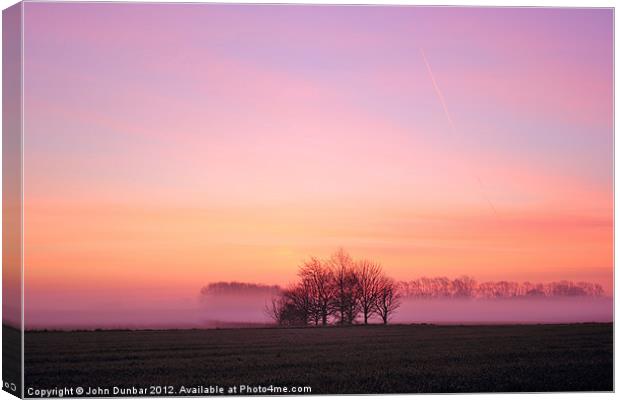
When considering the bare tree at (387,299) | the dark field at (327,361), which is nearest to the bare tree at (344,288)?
the bare tree at (387,299)

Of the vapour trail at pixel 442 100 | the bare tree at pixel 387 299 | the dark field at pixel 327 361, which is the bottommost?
the dark field at pixel 327 361

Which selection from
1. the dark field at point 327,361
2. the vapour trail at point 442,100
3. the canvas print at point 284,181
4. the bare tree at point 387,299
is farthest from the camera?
the bare tree at point 387,299

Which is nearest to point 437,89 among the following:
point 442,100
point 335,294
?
point 442,100

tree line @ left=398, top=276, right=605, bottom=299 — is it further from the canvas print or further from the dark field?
the dark field

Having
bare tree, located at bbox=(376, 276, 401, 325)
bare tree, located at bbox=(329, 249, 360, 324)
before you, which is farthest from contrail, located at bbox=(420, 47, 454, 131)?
bare tree, located at bbox=(376, 276, 401, 325)

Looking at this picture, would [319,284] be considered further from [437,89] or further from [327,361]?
[437,89]

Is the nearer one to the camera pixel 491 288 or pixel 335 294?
pixel 491 288

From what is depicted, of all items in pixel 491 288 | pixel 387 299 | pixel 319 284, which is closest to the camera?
pixel 491 288

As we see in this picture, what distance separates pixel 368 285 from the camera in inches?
1166

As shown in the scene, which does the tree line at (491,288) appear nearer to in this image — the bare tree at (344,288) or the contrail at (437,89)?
the bare tree at (344,288)

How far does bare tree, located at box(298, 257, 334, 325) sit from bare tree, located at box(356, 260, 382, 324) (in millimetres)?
735

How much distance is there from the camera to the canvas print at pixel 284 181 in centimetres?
2530

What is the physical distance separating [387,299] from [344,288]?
7.80 ft

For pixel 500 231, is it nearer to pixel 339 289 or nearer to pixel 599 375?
pixel 599 375
